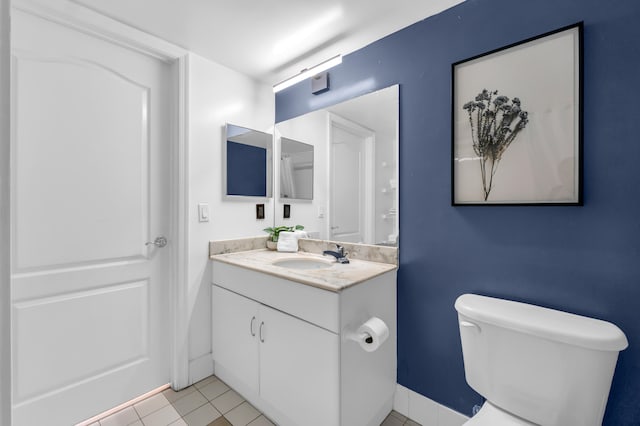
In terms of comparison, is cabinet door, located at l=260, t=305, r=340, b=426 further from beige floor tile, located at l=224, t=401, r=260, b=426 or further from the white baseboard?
the white baseboard

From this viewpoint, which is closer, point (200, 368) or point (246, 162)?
point (200, 368)

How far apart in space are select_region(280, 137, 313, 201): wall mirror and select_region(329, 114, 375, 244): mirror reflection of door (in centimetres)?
23

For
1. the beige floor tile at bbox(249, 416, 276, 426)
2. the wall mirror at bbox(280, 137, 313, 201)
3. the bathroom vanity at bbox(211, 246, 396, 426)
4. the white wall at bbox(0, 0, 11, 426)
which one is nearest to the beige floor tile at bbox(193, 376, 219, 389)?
the bathroom vanity at bbox(211, 246, 396, 426)

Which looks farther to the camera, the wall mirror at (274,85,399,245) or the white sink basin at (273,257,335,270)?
the white sink basin at (273,257,335,270)

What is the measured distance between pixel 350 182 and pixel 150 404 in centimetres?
179

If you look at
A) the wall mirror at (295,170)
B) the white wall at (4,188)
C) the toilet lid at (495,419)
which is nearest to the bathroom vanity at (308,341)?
the toilet lid at (495,419)

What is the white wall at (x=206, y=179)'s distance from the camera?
1.83 m

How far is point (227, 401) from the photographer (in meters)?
1.68

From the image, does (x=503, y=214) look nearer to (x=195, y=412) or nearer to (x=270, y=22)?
(x=270, y=22)

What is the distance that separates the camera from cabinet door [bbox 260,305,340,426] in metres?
1.23

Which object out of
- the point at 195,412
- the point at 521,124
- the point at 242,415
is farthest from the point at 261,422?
the point at 521,124

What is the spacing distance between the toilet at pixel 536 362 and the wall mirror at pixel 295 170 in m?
1.34

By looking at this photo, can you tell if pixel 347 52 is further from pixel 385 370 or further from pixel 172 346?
pixel 172 346

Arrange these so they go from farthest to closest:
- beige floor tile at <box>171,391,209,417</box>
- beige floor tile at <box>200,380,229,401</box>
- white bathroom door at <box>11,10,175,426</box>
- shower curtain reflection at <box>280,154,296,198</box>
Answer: shower curtain reflection at <box>280,154,296,198</box>
beige floor tile at <box>200,380,229,401</box>
beige floor tile at <box>171,391,209,417</box>
white bathroom door at <box>11,10,175,426</box>
